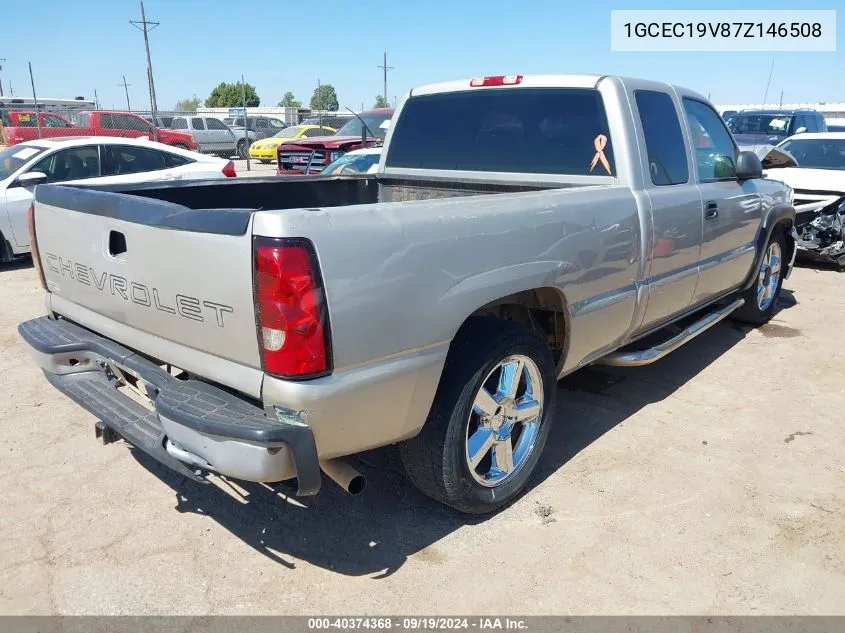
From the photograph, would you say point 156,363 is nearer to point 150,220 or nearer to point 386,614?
point 150,220

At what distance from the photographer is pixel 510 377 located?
2982 millimetres

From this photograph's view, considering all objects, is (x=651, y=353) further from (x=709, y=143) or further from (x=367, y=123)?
(x=367, y=123)

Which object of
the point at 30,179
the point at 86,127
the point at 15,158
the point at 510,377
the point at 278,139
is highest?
the point at 86,127

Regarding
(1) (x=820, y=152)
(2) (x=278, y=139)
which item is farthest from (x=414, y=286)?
(2) (x=278, y=139)

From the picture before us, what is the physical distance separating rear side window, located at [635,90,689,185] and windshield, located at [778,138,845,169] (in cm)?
664

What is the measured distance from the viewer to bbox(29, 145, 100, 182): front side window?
8.34m

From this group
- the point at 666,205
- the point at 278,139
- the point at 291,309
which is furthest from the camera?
the point at 278,139

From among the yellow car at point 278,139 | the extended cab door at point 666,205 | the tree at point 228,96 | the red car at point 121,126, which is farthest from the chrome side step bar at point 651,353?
the tree at point 228,96

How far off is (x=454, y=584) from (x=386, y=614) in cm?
31

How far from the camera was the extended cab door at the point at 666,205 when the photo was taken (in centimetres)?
365

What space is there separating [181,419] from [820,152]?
33.6ft

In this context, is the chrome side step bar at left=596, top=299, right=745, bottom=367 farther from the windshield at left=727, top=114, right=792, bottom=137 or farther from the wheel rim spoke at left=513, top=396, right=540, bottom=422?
the windshield at left=727, top=114, right=792, bottom=137

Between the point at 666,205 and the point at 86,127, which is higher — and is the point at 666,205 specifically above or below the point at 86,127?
below

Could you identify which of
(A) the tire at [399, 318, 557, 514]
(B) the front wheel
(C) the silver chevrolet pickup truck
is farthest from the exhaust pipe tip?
(B) the front wheel
